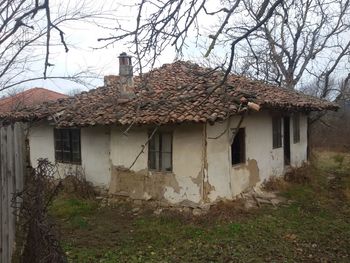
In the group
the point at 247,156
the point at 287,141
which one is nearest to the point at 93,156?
the point at 247,156

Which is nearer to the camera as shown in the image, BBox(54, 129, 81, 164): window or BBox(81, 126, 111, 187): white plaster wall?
BBox(81, 126, 111, 187): white plaster wall

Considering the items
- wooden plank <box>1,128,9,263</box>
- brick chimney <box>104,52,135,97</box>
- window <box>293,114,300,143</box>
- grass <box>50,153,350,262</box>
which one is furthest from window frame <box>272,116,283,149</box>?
wooden plank <box>1,128,9,263</box>

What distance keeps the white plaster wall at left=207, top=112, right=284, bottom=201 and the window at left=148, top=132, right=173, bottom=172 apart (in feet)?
3.63

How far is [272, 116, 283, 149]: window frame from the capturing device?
1353 cm

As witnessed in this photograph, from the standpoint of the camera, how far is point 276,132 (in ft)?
45.1

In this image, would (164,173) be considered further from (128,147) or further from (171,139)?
(128,147)

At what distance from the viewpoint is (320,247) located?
8148mm

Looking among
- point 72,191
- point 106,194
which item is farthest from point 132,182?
point 72,191

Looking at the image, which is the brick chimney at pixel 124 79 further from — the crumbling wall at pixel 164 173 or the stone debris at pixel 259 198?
the stone debris at pixel 259 198

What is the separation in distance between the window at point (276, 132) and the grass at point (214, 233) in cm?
194

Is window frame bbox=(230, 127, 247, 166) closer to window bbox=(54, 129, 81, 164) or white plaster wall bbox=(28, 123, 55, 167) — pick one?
window bbox=(54, 129, 81, 164)

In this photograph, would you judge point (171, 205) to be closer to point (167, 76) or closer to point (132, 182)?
point (132, 182)

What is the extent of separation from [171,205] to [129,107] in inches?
117

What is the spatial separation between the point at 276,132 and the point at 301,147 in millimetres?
2590
